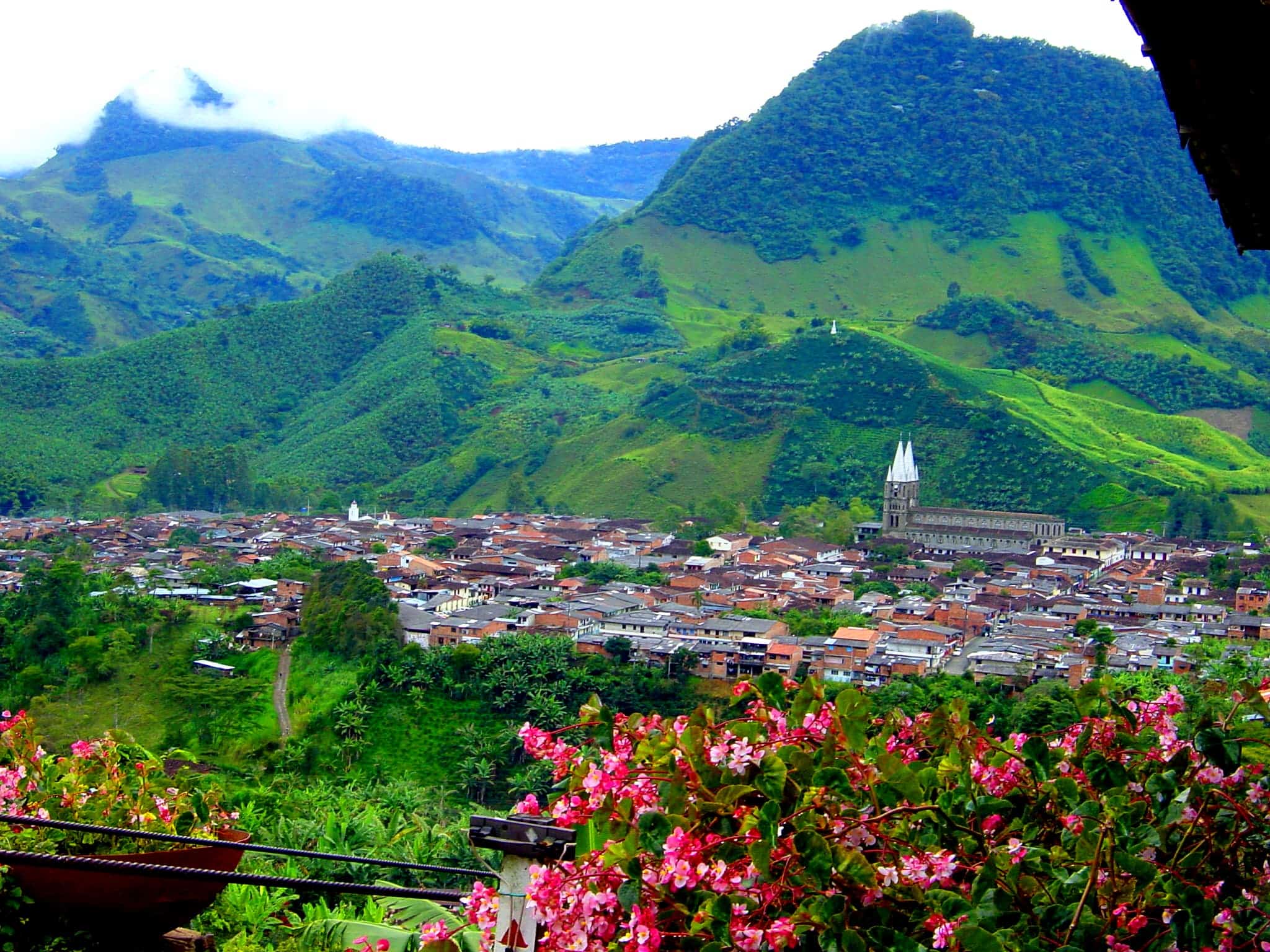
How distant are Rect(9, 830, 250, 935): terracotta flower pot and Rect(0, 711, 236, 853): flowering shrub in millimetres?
161

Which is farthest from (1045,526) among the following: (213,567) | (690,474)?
(213,567)

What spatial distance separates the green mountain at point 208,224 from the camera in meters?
89.4

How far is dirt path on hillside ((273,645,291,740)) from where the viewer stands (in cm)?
2195

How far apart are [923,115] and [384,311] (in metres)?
38.4

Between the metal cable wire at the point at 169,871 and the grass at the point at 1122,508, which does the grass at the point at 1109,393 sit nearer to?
the grass at the point at 1122,508

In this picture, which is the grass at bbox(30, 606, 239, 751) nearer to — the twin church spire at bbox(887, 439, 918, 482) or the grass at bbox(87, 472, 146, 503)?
the twin church spire at bbox(887, 439, 918, 482)

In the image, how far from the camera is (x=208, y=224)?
11544cm

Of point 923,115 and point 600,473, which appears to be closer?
point 600,473

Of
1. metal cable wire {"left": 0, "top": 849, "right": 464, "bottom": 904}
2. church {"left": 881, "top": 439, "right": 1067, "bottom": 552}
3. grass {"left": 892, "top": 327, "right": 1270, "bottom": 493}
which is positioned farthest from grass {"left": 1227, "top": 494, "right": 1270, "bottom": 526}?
metal cable wire {"left": 0, "top": 849, "right": 464, "bottom": 904}

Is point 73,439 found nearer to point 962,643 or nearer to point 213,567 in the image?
point 213,567

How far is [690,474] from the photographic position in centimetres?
4938

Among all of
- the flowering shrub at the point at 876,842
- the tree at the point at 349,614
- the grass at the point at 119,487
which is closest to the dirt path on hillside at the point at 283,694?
the tree at the point at 349,614

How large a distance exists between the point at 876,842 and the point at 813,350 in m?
53.9

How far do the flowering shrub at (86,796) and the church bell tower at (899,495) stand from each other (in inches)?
1546
